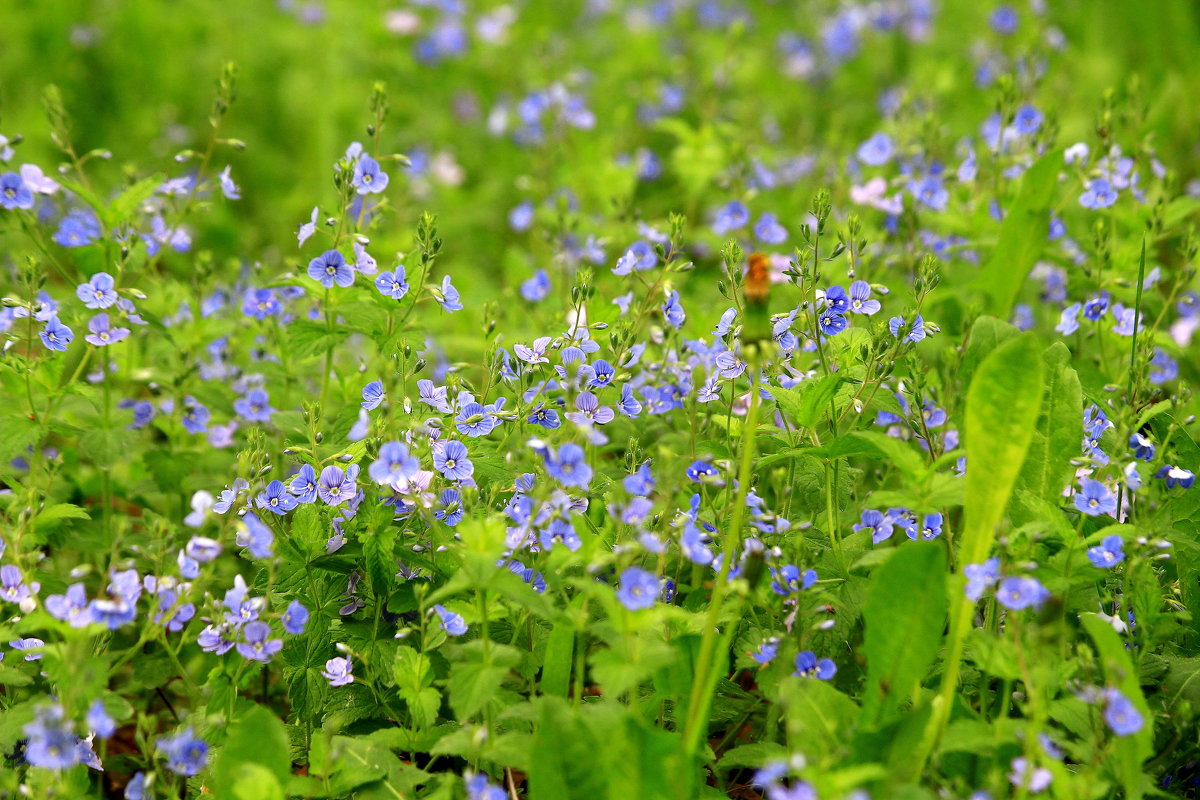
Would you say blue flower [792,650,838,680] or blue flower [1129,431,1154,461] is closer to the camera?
blue flower [792,650,838,680]

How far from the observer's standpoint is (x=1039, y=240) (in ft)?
11.2

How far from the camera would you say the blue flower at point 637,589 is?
79.6 inches

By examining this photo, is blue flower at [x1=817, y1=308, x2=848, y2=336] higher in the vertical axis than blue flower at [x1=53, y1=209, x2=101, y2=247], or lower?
lower

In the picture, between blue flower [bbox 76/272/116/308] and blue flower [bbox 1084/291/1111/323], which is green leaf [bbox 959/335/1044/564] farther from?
blue flower [bbox 76/272/116/308]

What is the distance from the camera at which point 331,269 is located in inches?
110

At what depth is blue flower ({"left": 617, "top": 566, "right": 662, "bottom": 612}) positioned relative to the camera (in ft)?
6.63

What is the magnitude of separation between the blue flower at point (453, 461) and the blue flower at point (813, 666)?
776 millimetres

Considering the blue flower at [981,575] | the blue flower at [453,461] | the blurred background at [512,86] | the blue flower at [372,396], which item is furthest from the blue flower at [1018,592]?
the blurred background at [512,86]

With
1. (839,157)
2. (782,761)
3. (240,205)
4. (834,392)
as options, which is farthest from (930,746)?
(240,205)

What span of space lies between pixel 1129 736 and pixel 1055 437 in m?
0.79

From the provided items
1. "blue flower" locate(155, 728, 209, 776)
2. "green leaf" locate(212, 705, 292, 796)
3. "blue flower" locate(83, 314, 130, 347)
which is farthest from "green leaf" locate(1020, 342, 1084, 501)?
"blue flower" locate(83, 314, 130, 347)

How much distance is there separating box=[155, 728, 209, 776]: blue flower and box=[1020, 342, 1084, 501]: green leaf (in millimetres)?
1827

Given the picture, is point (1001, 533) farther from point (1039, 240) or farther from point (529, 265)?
point (529, 265)

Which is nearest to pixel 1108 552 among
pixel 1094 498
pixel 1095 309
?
pixel 1094 498
